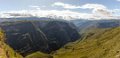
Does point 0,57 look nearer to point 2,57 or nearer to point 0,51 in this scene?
point 2,57

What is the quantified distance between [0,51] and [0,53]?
127 inches

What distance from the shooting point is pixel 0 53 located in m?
125

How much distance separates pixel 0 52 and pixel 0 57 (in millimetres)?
9865

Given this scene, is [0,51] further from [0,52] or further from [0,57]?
[0,57]

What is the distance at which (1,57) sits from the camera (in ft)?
388

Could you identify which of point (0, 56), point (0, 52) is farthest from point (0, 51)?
point (0, 56)

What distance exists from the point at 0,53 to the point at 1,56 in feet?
17.1

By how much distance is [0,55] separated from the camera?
121 metres

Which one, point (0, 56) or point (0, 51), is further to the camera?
point (0, 51)

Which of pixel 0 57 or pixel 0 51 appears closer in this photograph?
pixel 0 57

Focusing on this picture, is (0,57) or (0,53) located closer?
(0,57)

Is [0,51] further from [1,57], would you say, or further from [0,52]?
[1,57]

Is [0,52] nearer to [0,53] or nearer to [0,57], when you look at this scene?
[0,53]

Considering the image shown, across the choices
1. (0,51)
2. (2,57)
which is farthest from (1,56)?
(0,51)
